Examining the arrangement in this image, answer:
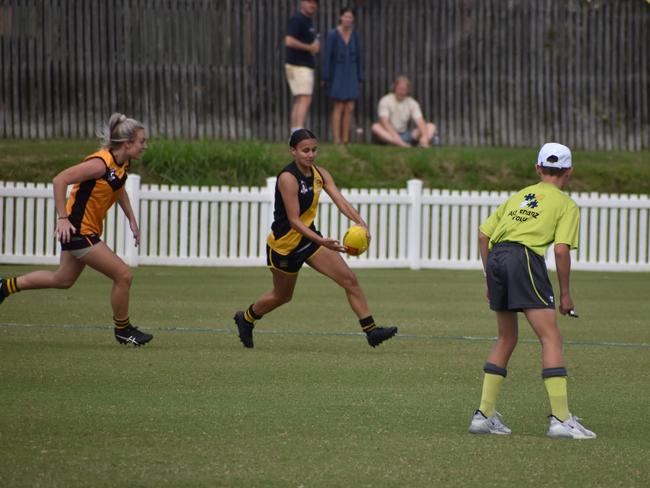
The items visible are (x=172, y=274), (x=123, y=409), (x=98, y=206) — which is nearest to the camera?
(x=123, y=409)

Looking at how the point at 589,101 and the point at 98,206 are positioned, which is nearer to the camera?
the point at 98,206

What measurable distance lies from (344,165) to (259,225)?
2.80m

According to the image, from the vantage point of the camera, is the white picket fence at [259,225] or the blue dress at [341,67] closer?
the white picket fence at [259,225]

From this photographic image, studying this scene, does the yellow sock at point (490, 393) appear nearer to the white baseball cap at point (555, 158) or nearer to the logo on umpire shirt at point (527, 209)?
the logo on umpire shirt at point (527, 209)

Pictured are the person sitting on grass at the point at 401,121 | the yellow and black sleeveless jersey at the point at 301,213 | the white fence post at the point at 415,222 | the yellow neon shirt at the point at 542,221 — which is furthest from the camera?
the person sitting on grass at the point at 401,121

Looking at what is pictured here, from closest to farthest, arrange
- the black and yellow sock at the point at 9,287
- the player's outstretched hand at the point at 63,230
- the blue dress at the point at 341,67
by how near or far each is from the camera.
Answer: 1. the player's outstretched hand at the point at 63,230
2. the black and yellow sock at the point at 9,287
3. the blue dress at the point at 341,67

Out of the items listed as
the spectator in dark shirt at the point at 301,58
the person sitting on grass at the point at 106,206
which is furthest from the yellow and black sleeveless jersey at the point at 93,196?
the spectator in dark shirt at the point at 301,58

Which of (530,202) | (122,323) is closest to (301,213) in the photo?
(122,323)

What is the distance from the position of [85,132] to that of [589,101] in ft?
29.6

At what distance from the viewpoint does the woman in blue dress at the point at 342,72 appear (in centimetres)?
2272

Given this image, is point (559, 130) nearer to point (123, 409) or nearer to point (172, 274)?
point (172, 274)

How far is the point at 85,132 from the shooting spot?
936 inches

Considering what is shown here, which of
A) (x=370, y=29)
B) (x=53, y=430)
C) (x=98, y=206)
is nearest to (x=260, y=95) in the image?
(x=370, y=29)

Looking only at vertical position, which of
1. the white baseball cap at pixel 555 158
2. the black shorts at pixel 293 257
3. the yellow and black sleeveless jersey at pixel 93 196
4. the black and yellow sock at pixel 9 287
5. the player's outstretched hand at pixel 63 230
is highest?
the white baseball cap at pixel 555 158
